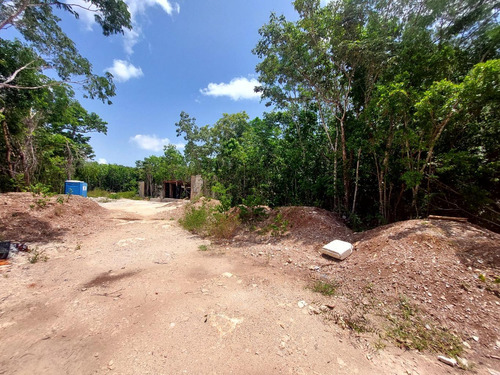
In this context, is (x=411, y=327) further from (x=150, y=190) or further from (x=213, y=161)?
(x=150, y=190)

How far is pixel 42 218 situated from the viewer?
16.3 ft

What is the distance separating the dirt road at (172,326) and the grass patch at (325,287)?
138mm

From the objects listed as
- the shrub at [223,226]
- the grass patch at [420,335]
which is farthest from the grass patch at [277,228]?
the grass patch at [420,335]

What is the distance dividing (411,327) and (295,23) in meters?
6.41

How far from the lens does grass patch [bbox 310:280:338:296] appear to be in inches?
88.9

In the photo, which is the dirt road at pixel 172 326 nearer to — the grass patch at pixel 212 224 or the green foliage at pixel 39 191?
the grass patch at pixel 212 224

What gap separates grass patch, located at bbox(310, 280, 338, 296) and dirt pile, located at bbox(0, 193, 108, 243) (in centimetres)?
559

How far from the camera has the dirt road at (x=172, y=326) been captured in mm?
1339

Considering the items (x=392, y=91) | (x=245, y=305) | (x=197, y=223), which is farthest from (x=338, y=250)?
(x=197, y=223)

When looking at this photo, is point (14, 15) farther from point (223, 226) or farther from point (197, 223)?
point (223, 226)

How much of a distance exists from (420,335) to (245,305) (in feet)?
5.32

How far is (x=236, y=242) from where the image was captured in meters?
4.29

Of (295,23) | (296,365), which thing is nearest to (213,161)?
(295,23)

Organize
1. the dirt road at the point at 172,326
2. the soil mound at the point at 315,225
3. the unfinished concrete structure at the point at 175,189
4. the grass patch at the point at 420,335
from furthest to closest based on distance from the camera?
the unfinished concrete structure at the point at 175,189, the soil mound at the point at 315,225, the grass patch at the point at 420,335, the dirt road at the point at 172,326
